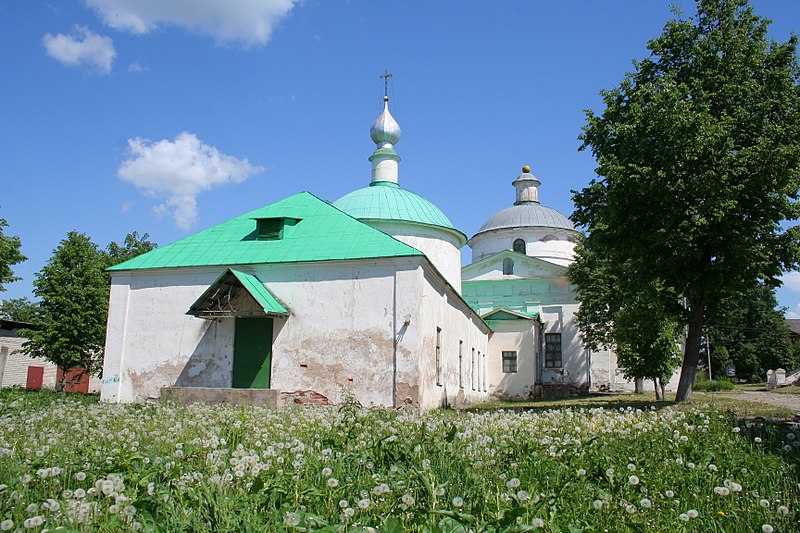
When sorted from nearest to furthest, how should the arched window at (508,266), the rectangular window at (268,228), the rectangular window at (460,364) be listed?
the rectangular window at (268,228) < the rectangular window at (460,364) < the arched window at (508,266)

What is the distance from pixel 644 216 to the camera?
16.6 metres

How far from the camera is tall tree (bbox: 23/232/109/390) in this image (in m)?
26.2

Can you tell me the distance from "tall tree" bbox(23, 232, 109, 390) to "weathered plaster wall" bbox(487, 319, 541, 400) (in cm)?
1825

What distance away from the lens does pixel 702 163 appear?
49.9 feet

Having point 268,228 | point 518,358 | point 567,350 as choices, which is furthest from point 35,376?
point 567,350

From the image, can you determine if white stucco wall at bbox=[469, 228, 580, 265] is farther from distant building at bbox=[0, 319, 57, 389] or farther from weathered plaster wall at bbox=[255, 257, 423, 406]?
distant building at bbox=[0, 319, 57, 389]

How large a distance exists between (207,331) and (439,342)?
6721 mm

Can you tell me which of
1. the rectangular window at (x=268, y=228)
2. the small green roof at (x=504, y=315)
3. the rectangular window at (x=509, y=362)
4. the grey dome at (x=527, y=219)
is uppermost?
the grey dome at (x=527, y=219)

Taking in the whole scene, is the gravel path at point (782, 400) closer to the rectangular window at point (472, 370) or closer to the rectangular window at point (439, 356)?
the rectangular window at point (439, 356)

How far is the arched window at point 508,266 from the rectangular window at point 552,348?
4.29m

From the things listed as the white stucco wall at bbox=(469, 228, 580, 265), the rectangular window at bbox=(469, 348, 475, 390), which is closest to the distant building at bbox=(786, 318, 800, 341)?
the white stucco wall at bbox=(469, 228, 580, 265)

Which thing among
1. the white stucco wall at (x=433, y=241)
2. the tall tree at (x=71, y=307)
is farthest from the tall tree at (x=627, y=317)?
the tall tree at (x=71, y=307)

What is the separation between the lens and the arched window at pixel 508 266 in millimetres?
38281

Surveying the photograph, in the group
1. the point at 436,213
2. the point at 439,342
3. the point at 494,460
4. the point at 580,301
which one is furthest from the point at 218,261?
the point at 580,301
